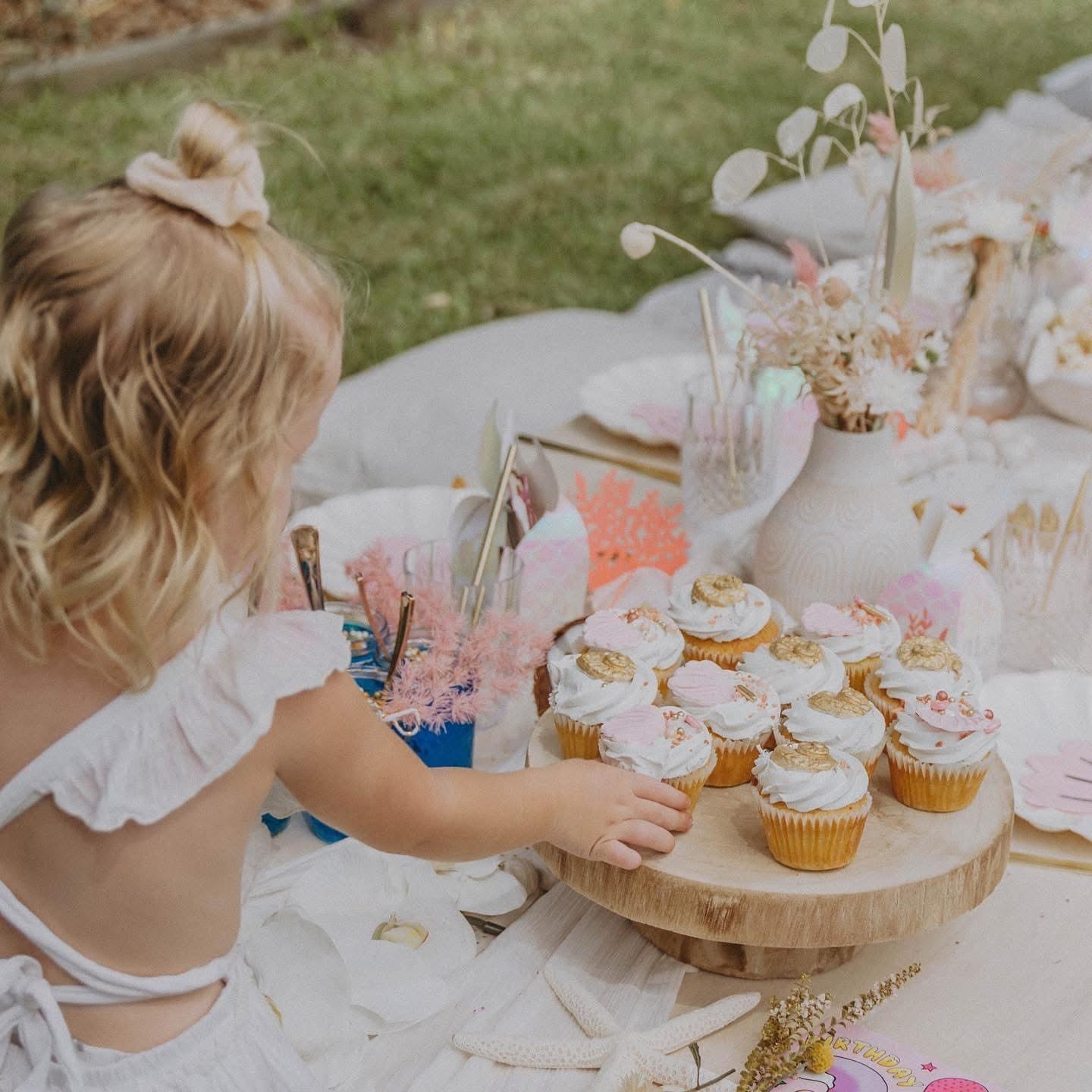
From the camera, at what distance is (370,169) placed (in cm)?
575

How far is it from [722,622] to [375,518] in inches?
25.4

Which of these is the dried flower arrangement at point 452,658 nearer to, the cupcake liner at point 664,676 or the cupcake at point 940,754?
the cupcake liner at point 664,676

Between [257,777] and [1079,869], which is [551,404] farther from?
[257,777]

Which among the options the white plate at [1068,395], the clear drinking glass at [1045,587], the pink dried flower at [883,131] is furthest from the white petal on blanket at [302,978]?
the white plate at [1068,395]

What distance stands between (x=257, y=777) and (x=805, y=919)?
1.52ft

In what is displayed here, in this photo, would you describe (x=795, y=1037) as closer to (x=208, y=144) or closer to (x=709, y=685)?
(x=709, y=685)

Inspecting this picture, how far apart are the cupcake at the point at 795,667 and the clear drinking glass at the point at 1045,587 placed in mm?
408

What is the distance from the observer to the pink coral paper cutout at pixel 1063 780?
4.86 feet

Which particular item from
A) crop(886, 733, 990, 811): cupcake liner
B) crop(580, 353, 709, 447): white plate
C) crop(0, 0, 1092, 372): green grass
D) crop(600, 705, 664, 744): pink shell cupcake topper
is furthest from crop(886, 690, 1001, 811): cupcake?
crop(0, 0, 1092, 372): green grass

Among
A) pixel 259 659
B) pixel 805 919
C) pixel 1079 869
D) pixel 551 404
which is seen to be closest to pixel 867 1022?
pixel 805 919

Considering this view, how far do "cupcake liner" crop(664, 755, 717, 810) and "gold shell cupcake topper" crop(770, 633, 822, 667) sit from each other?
0.15 metres

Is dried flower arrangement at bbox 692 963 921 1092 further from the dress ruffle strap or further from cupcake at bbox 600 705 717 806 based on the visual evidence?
the dress ruffle strap

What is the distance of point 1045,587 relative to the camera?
5.67 ft

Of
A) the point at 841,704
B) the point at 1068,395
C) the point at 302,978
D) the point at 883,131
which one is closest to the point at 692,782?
the point at 841,704
